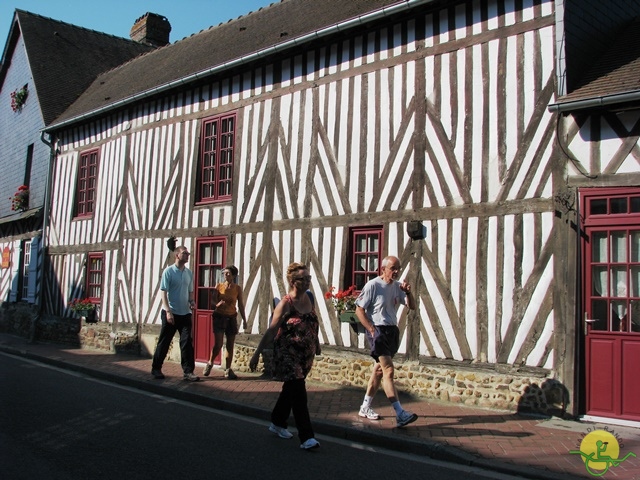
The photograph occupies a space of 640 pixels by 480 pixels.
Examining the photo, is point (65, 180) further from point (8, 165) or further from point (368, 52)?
point (368, 52)

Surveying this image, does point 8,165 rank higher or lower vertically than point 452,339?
higher

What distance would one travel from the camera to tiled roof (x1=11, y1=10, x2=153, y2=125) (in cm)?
1709

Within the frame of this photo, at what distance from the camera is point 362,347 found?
→ 8.50m

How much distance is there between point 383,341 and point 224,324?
3.76 metres

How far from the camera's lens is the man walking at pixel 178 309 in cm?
874

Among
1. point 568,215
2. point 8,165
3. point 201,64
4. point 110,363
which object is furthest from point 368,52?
point 8,165

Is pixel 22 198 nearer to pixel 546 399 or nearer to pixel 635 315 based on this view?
pixel 546 399

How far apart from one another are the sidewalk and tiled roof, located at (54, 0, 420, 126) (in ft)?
17.1

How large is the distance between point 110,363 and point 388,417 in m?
6.12

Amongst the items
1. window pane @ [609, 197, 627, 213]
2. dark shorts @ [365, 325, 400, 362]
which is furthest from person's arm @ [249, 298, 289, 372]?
window pane @ [609, 197, 627, 213]

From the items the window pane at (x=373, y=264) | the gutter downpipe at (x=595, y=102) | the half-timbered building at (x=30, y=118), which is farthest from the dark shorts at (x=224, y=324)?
the half-timbered building at (x=30, y=118)

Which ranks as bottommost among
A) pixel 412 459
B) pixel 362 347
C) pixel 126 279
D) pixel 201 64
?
pixel 412 459

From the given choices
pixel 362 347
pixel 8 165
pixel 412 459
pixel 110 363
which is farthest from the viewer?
pixel 8 165

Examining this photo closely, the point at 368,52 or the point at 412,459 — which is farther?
the point at 368,52
